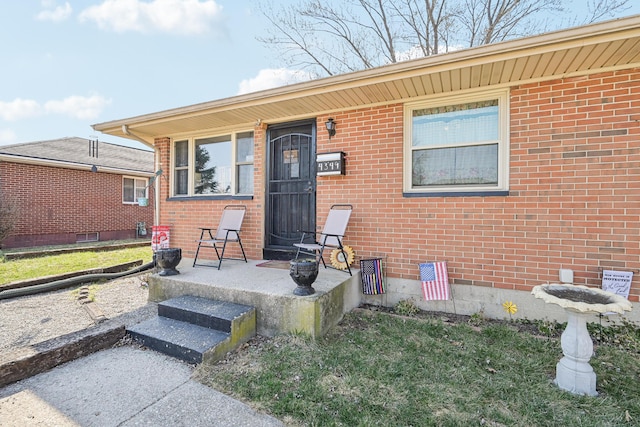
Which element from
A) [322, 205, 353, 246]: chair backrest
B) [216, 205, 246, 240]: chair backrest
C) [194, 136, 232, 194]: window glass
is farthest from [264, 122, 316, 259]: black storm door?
[194, 136, 232, 194]: window glass

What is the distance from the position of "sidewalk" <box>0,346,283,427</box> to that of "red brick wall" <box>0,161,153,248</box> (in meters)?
9.96

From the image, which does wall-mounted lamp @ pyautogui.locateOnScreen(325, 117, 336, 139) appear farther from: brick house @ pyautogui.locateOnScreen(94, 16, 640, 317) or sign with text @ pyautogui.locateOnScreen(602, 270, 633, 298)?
sign with text @ pyautogui.locateOnScreen(602, 270, 633, 298)

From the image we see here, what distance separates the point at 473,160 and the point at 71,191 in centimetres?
1263

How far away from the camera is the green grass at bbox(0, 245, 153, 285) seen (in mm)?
5355

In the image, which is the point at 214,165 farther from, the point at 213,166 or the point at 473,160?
the point at 473,160

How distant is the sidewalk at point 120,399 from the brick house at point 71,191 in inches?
391

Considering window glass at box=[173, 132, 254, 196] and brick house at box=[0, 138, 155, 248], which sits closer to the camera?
window glass at box=[173, 132, 254, 196]

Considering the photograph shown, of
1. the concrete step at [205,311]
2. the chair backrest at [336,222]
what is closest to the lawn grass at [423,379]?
the concrete step at [205,311]

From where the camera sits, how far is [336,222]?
12.8 feet

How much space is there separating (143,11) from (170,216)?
16.6 ft

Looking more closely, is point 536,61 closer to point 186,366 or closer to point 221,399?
point 221,399

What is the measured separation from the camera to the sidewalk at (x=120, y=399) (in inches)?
70.4

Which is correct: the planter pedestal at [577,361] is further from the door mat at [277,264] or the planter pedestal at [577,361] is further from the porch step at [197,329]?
the door mat at [277,264]

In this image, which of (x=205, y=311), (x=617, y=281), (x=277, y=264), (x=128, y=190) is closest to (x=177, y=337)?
(x=205, y=311)
